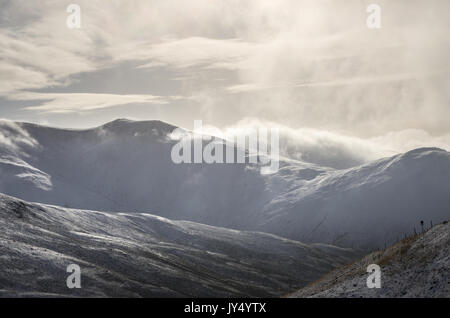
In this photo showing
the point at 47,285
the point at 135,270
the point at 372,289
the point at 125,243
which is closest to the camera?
the point at 372,289

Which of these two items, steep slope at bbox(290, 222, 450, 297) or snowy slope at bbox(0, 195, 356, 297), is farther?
snowy slope at bbox(0, 195, 356, 297)

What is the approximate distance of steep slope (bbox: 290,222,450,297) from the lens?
46875 millimetres

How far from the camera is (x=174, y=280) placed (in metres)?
139

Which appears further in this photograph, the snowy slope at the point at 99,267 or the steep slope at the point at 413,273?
the snowy slope at the point at 99,267

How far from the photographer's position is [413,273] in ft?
165

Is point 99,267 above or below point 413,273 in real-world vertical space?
above

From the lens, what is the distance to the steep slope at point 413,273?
154 feet

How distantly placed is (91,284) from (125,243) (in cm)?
7133

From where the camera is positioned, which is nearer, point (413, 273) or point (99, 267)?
point (413, 273)
